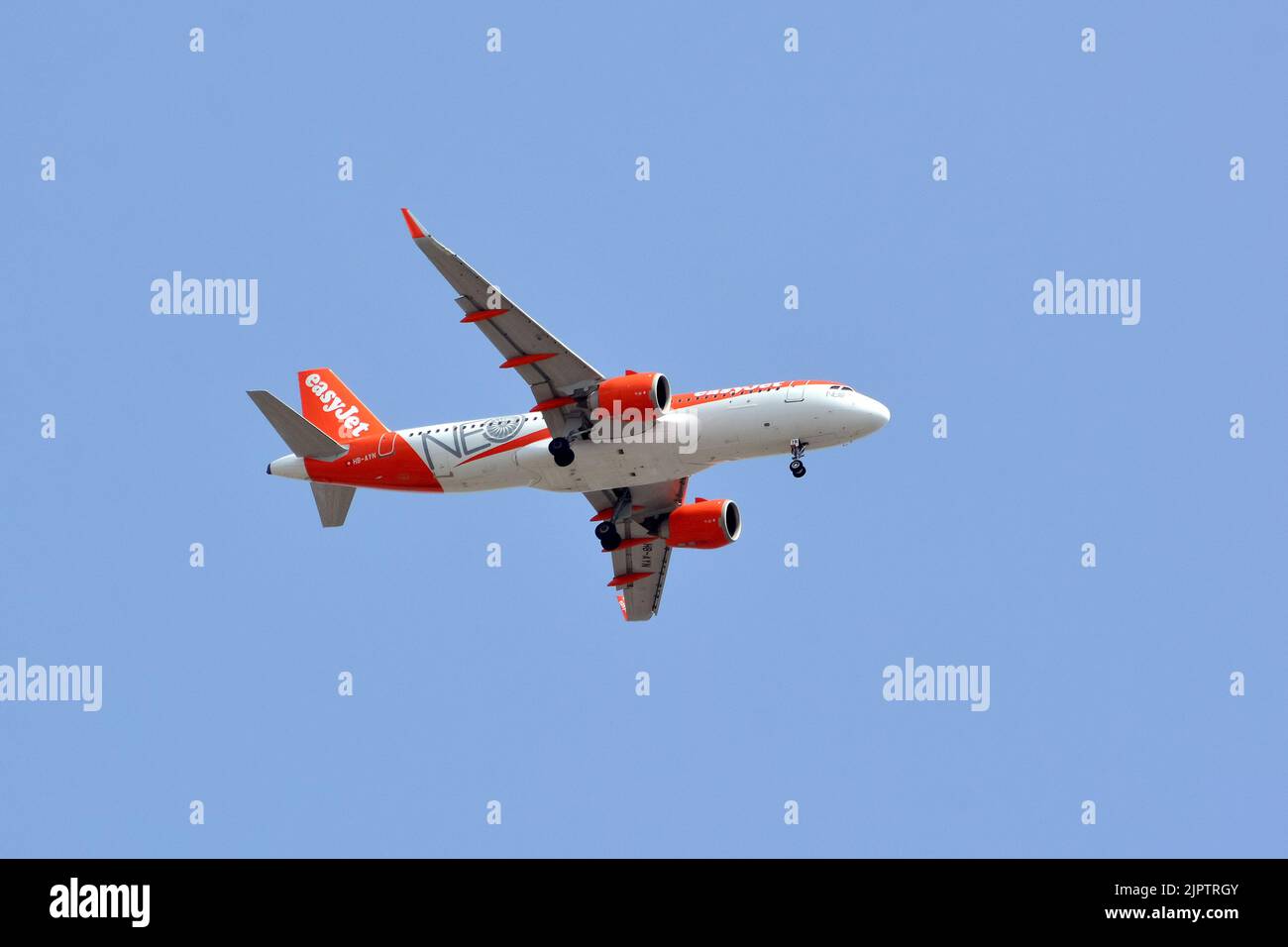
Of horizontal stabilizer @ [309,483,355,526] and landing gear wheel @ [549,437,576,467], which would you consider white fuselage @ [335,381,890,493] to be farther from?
horizontal stabilizer @ [309,483,355,526]

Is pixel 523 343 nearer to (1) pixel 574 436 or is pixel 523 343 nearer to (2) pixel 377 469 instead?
(1) pixel 574 436

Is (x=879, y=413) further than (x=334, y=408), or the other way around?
(x=334, y=408)

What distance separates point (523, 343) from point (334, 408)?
10484 mm

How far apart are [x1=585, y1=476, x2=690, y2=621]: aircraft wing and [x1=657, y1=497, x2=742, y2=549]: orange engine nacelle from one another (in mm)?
890

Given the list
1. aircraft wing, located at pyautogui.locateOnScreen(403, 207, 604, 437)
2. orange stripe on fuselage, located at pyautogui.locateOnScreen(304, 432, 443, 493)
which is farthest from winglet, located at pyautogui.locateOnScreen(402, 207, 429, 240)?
orange stripe on fuselage, located at pyautogui.locateOnScreen(304, 432, 443, 493)

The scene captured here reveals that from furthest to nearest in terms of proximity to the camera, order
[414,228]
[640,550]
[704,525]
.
→ [640,550]
[704,525]
[414,228]

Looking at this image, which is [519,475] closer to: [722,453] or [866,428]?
[722,453]

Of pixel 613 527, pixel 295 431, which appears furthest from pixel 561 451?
pixel 295 431

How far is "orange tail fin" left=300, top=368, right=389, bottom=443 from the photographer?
61.2 meters

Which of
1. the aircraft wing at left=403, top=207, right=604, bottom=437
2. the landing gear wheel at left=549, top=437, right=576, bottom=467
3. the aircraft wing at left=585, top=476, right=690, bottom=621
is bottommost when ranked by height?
the aircraft wing at left=585, top=476, right=690, bottom=621

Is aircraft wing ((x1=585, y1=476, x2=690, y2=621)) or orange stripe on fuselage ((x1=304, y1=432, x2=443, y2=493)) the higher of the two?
orange stripe on fuselage ((x1=304, y1=432, x2=443, y2=493))

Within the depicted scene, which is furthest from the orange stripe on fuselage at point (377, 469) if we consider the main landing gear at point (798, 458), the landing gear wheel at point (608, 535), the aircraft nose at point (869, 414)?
the aircraft nose at point (869, 414)

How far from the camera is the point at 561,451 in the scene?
56438mm
